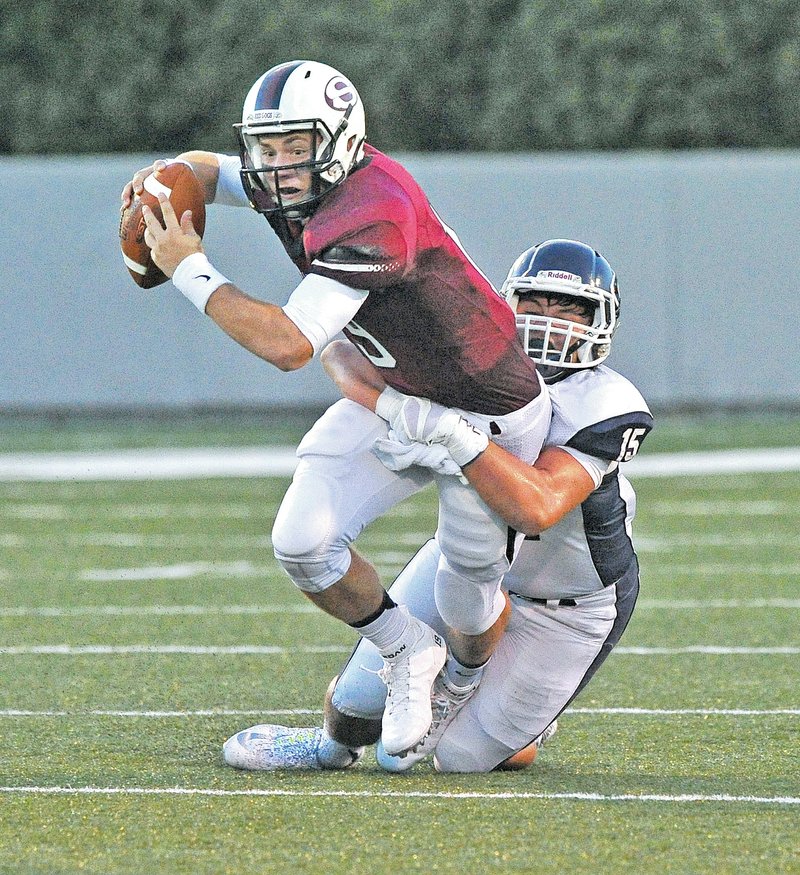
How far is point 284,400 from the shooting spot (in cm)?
1246

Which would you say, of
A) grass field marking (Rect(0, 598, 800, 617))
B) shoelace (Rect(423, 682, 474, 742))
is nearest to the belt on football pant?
shoelace (Rect(423, 682, 474, 742))

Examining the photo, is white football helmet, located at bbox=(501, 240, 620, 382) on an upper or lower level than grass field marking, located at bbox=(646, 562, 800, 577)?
upper

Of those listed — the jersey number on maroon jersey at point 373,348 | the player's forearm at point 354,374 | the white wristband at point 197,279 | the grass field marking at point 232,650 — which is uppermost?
the white wristband at point 197,279

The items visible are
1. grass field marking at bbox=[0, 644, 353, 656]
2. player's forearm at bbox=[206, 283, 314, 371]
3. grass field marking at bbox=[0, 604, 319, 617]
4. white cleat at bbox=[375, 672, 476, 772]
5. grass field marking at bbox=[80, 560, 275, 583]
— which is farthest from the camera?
grass field marking at bbox=[80, 560, 275, 583]

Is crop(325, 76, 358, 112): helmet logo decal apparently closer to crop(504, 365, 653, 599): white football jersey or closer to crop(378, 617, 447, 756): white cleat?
crop(504, 365, 653, 599): white football jersey

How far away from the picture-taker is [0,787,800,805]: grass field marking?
135 inches

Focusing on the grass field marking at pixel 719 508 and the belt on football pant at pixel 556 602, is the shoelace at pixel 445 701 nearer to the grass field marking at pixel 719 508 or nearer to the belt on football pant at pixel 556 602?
the belt on football pant at pixel 556 602

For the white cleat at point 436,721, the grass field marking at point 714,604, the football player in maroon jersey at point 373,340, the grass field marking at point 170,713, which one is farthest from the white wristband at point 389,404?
the grass field marking at point 714,604

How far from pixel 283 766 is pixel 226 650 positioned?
1.56 m

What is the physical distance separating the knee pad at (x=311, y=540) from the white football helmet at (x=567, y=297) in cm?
61

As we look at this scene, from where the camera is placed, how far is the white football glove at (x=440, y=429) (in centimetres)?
340

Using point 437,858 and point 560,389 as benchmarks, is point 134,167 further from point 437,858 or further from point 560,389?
point 437,858

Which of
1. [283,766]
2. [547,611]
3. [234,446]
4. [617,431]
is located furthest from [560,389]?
[234,446]

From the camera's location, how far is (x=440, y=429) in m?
3.40
